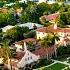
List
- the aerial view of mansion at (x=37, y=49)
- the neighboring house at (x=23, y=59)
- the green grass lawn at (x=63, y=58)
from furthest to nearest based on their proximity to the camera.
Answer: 1. the green grass lawn at (x=63, y=58)
2. the aerial view of mansion at (x=37, y=49)
3. the neighboring house at (x=23, y=59)

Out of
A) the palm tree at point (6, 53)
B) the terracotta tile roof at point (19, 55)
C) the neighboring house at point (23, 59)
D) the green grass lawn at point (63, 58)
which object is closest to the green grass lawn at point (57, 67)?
the green grass lawn at point (63, 58)

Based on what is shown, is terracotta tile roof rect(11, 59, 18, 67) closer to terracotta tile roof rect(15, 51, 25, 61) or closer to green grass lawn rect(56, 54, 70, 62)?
terracotta tile roof rect(15, 51, 25, 61)

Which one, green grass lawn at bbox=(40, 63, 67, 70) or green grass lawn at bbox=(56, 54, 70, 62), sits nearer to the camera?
green grass lawn at bbox=(40, 63, 67, 70)

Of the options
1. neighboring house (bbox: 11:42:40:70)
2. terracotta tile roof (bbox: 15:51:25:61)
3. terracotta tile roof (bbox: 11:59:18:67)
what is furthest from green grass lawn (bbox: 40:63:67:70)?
terracotta tile roof (bbox: 11:59:18:67)

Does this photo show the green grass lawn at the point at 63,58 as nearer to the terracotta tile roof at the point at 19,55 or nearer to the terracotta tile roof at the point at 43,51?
the terracotta tile roof at the point at 43,51

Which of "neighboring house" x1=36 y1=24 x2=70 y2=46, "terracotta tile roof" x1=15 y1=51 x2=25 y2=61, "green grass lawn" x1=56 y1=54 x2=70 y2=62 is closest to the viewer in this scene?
"terracotta tile roof" x1=15 y1=51 x2=25 y2=61

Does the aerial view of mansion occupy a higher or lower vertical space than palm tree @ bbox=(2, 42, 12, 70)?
lower

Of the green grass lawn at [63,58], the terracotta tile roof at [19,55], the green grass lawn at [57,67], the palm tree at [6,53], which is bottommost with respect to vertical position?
the green grass lawn at [57,67]

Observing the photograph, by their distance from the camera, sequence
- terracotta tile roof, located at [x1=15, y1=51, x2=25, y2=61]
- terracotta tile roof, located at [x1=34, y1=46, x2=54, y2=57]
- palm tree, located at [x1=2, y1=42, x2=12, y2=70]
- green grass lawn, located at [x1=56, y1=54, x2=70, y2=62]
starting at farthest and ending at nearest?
green grass lawn, located at [x1=56, y1=54, x2=70, y2=62]
terracotta tile roof, located at [x1=34, y1=46, x2=54, y2=57]
terracotta tile roof, located at [x1=15, y1=51, x2=25, y2=61]
palm tree, located at [x1=2, y1=42, x2=12, y2=70]

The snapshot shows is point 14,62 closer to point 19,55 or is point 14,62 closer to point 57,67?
point 19,55

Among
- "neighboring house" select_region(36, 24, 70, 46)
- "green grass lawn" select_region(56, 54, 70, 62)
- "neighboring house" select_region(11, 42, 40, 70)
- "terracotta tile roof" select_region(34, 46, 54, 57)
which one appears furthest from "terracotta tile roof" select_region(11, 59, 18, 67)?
"neighboring house" select_region(36, 24, 70, 46)

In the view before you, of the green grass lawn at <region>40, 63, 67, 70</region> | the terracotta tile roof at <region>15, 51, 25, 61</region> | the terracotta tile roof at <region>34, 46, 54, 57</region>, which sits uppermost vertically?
the terracotta tile roof at <region>15, 51, 25, 61</region>

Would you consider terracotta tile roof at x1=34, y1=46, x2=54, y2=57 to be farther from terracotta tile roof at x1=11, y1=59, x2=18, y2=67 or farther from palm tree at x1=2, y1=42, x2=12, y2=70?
palm tree at x1=2, y1=42, x2=12, y2=70
